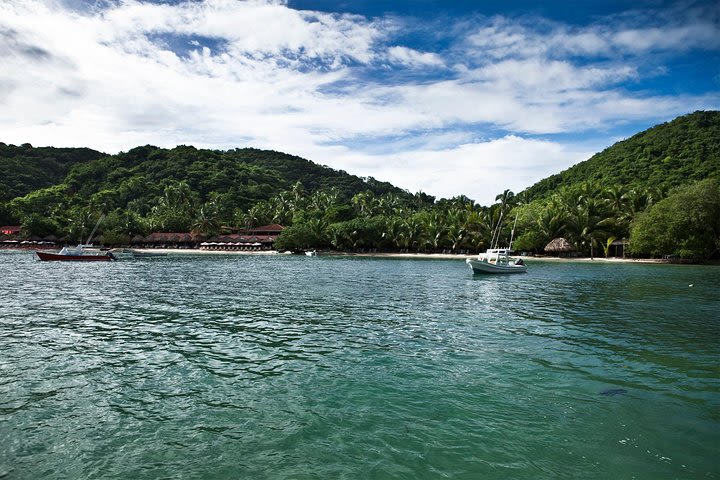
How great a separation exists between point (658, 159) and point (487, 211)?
4649 centimetres

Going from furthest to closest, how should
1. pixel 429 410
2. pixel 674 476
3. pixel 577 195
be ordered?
pixel 577 195 < pixel 429 410 < pixel 674 476

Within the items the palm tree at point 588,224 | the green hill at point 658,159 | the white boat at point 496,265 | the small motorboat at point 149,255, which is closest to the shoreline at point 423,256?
the small motorboat at point 149,255

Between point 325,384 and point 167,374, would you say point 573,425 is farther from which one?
point 167,374

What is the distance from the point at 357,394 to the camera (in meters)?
10.4

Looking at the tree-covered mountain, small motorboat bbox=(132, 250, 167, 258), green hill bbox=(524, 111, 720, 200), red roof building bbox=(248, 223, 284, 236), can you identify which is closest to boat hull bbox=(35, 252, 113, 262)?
small motorboat bbox=(132, 250, 167, 258)

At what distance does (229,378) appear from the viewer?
1148 centimetres

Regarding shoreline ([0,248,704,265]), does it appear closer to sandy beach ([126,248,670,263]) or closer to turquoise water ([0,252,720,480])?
sandy beach ([126,248,670,263])

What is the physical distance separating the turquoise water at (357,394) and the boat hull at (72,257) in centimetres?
4880

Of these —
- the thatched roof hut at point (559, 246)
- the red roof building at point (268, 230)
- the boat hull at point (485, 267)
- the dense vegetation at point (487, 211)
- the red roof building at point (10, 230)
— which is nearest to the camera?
the boat hull at point (485, 267)

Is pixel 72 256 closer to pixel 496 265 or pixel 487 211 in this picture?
pixel 496 265

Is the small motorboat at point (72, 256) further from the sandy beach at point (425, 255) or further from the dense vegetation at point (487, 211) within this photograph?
the dense vegetation at point (487, 211)

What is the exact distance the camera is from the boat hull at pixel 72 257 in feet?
212

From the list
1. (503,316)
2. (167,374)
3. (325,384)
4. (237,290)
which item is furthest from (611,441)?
(237,290)

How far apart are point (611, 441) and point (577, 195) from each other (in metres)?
84.8
